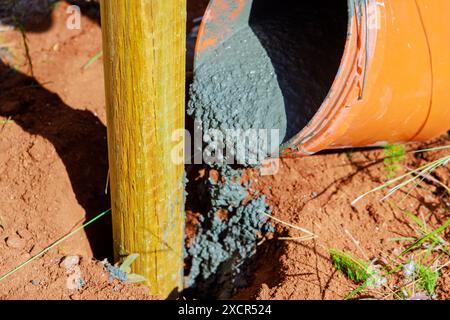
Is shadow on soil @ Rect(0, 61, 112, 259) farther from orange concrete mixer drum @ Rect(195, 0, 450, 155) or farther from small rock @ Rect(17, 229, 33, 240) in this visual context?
orange concrete mixer drum @ Rect(195, 0, 450, 155)

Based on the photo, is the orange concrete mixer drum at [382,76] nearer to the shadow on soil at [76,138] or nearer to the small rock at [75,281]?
the shadow on soil at [76,138]

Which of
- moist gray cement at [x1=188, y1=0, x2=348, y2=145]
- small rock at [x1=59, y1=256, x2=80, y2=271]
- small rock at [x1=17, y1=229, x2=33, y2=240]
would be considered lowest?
small rock at [x1=59, y1=256, x2=80, y2=271]

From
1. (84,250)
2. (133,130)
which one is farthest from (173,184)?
(84,250)

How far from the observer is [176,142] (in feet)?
6.83

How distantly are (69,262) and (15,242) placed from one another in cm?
21

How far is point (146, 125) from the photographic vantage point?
193cm

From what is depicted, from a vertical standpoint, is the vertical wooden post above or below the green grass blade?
above

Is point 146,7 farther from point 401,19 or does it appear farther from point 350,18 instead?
point 401,19

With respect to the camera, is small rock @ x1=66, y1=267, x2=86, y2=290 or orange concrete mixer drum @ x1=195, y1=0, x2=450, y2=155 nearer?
orange concrete mixer drum @ x1=195, y1=0, x2=450, y2=155

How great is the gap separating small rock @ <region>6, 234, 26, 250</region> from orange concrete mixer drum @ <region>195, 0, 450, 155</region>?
957mm

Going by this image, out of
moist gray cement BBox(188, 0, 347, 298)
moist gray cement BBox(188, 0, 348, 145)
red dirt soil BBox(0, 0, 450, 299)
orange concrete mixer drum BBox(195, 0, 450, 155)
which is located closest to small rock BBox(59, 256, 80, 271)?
red dirt soil BBox(0, 0, 450, 299)

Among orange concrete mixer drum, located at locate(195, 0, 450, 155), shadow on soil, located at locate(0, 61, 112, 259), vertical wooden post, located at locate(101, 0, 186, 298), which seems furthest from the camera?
shadow on soil, located at locate(0, 61, 112, 259)

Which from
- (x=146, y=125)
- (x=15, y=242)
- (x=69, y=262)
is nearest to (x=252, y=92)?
(x=146, y=125)

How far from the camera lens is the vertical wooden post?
175cm
